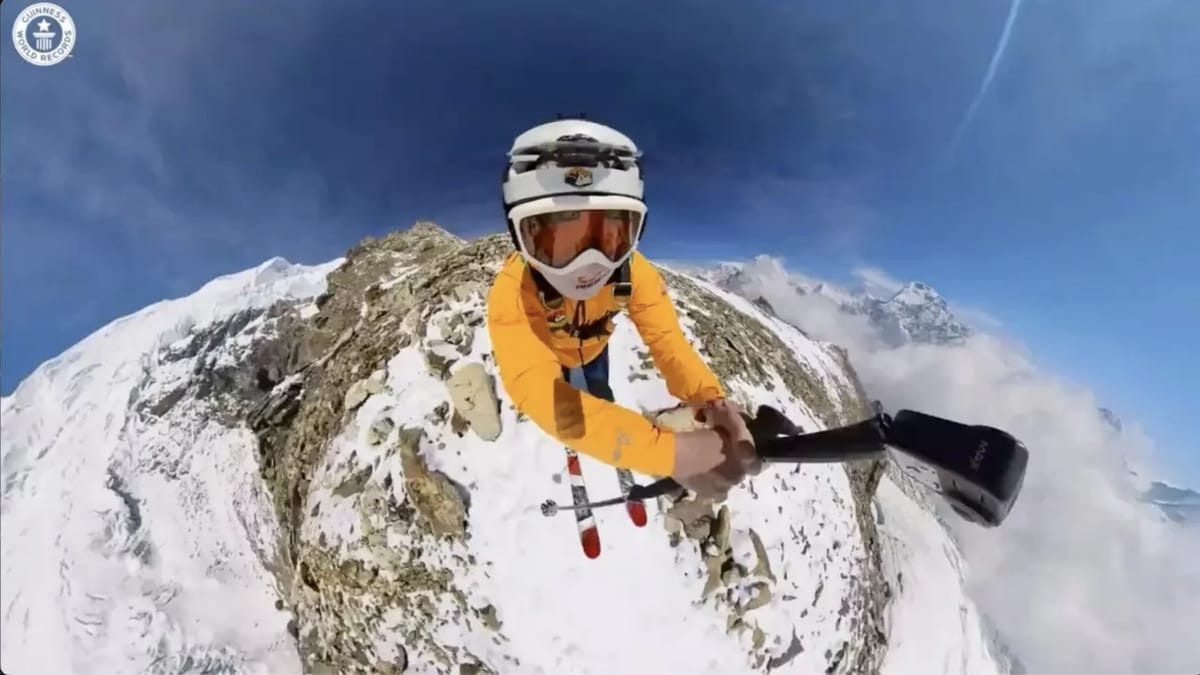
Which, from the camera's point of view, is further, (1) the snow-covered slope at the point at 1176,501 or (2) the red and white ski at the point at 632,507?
(1) the snow-covered slope at the point at 1176,501

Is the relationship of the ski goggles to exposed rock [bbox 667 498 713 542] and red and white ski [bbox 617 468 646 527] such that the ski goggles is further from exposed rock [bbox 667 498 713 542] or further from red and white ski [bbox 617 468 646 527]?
exposed rock [bbox 667 498 713 542]

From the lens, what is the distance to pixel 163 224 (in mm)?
2598

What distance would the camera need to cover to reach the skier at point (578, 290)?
1790mm

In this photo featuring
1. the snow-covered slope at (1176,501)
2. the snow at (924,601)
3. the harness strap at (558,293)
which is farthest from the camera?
the snow at (924,601)

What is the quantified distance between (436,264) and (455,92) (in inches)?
23.6

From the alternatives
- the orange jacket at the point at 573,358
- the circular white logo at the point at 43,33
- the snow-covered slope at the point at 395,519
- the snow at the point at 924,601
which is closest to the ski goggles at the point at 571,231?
the orange jacket at the point at 573,358

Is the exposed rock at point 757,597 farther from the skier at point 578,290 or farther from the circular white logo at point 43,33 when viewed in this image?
the circular white logo at point 43,33

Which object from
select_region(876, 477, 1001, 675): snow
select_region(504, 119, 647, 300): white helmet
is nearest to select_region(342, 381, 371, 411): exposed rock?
select_region(504, 119, 647, 300): white helmet

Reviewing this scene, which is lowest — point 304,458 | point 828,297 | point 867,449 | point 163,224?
point 867,449

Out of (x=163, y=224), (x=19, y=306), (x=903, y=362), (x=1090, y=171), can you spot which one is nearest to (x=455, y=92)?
(x=163, y=224)

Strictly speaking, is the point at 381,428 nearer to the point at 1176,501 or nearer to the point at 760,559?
the point at 760,559

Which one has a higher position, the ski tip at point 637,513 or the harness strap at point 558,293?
the harness strap at point 558,293

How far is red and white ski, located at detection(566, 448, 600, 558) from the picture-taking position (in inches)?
88.3

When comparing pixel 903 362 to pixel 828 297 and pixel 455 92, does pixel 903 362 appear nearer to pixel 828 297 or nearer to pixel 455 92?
pixel 828 297
